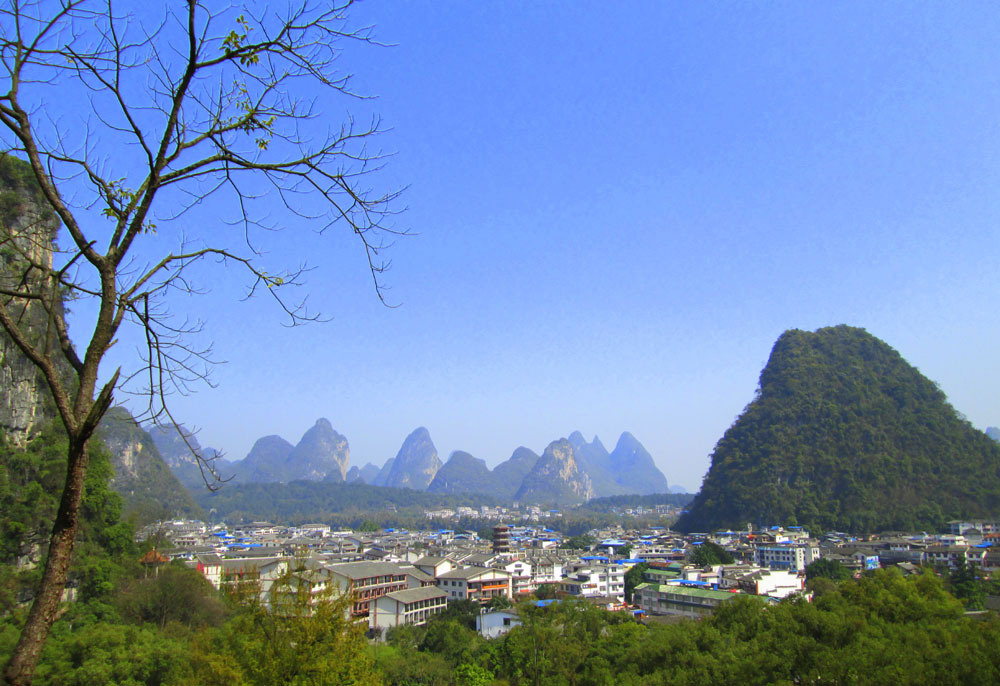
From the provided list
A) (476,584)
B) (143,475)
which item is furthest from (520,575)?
(143,475)

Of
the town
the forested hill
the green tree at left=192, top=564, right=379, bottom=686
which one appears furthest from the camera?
the forested hill

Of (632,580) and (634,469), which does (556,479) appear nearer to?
(634,469)

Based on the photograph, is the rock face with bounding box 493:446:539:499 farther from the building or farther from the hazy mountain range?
the building

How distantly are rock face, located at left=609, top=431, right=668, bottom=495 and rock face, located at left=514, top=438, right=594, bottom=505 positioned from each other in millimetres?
34986

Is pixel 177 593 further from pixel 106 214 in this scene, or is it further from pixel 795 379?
pixel 795 379

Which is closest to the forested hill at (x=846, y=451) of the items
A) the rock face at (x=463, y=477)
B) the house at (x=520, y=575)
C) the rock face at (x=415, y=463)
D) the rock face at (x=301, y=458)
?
the house at (x=520, y=575)

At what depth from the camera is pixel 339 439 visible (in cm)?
14512

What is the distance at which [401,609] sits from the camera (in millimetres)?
18219

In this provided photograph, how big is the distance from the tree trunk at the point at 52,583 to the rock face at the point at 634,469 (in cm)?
16254

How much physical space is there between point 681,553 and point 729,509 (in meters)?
13.3

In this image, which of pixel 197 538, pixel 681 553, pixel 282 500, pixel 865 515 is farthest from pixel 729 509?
pixel 282 500

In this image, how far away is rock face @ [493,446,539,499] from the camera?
463 feet

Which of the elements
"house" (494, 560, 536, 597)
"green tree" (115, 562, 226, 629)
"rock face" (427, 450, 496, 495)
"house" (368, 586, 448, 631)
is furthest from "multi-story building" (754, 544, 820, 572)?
"rock face" (427, 450, 496, 495)

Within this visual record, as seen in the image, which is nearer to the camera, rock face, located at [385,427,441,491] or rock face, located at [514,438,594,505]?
rock face, located at [514,438,594,505]
